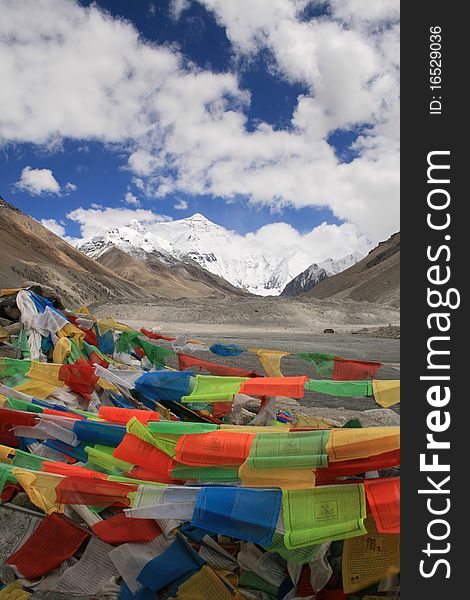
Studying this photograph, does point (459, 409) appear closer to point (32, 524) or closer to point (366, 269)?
point (32, 524)

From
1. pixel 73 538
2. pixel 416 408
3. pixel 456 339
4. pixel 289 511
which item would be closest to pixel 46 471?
pixel 73 538

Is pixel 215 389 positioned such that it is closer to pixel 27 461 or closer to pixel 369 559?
pixel 27 461

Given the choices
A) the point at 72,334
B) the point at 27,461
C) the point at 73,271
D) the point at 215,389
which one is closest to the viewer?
the point at 27,461

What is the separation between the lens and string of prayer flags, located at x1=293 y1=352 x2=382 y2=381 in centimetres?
523

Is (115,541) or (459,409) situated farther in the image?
(115,541)

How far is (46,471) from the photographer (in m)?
3.12

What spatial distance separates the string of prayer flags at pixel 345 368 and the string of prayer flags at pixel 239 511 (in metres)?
3.11

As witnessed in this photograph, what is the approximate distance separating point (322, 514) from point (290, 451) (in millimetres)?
348

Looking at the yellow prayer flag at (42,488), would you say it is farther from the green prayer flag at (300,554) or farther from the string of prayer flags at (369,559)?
the string of prayer flags at (369,559)

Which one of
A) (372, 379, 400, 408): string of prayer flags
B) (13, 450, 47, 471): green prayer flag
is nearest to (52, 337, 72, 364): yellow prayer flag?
(13, 450, 47, 471): green prayer flag

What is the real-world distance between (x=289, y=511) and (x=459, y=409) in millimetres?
1084

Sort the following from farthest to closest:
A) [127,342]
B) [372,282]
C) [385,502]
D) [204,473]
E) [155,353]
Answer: [372,282] < [127,342] < [155,353] < [204,473] < [385,502]

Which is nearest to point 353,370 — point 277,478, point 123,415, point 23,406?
point 123,415

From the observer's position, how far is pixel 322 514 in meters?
2.34
